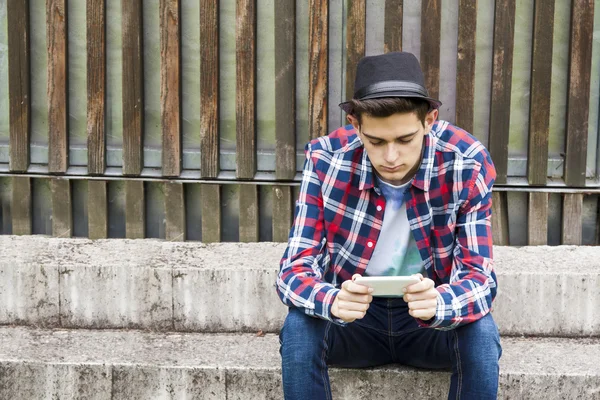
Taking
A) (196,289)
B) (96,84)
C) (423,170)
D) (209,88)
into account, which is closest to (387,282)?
(423,170)

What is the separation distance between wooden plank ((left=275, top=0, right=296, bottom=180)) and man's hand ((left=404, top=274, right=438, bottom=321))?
1.60m

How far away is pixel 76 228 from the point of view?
4.93 meters

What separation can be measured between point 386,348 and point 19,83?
95.7 inches

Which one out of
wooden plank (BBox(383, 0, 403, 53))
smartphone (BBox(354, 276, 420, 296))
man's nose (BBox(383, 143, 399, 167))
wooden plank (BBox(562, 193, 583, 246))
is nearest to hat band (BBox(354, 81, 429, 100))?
man's nose (BBox(383, 143, 399, 167))

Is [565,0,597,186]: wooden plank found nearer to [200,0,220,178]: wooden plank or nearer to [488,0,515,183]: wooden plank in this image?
[488,0,515,183]: wooden plank

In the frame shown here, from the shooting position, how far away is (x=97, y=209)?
4824 mm

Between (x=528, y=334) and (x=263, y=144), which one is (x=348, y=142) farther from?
(x=528, y=334)

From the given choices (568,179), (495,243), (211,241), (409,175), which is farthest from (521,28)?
(211,241)

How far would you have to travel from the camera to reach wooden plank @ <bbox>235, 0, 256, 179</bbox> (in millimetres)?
4602

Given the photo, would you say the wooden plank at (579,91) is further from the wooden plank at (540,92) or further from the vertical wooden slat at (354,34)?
the vertical wooden slat at (354,34)

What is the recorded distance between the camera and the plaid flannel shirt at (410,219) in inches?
136

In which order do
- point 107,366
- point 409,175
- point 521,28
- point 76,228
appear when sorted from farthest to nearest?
point 76,228, point 521,28, point 107,366, point 409,175

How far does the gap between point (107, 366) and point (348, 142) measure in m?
1.59

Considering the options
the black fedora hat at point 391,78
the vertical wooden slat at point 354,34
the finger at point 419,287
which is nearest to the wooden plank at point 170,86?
the vertical wooden slat at point 354,34
